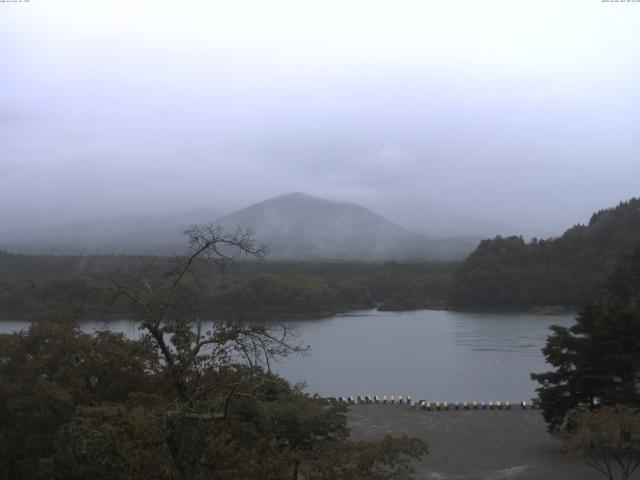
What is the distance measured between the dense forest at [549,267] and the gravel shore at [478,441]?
24465 mm

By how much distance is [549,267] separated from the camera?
37.6 meters

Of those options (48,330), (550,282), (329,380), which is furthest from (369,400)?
(550,282)

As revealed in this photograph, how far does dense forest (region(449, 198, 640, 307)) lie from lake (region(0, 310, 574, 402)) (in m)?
3.27

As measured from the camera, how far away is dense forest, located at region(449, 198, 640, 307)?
A: 118 feet

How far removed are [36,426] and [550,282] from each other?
34577mm

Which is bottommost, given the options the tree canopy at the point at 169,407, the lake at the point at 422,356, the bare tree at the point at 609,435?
the lake at the point at 422,356

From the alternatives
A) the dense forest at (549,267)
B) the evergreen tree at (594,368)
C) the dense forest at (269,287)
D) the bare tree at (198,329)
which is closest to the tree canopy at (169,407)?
the bare tree at (198,329)

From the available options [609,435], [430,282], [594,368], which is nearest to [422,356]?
[594,368]

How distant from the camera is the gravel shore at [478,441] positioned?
8.28 m

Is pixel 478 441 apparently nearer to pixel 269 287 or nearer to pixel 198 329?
pixel 198 329

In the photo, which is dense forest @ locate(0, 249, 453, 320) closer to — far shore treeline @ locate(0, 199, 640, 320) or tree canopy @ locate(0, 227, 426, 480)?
far shore treeline @ locate(0, 199, 640, 320)

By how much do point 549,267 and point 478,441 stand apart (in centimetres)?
2953

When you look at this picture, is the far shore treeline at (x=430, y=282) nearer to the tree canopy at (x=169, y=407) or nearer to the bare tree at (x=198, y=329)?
the tree canopy at (x=169, y=407)

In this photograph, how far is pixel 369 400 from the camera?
14.3 metres
